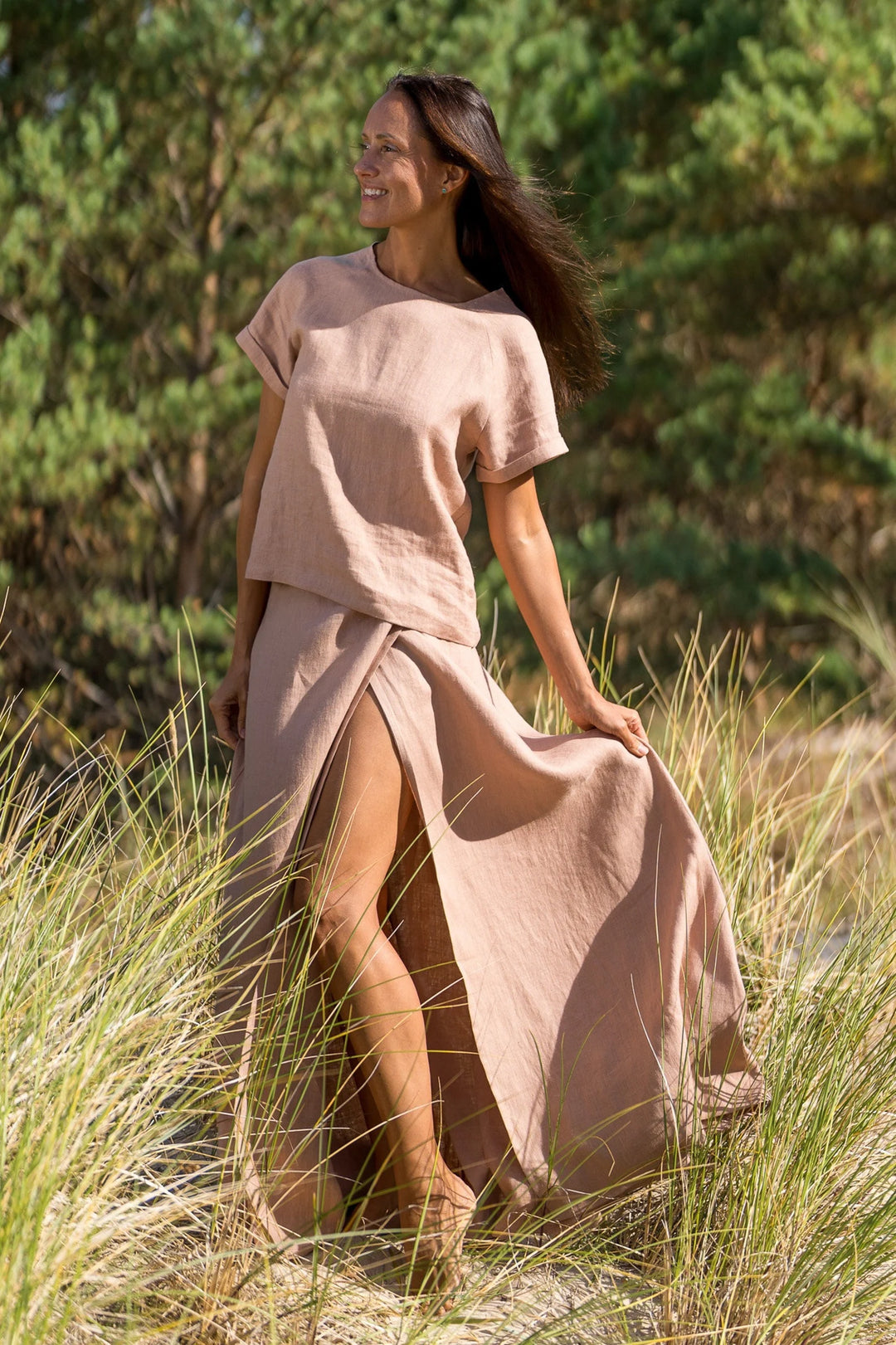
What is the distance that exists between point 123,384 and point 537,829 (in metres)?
5.18

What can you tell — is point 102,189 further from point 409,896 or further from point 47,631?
point 409,896

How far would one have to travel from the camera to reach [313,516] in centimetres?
216

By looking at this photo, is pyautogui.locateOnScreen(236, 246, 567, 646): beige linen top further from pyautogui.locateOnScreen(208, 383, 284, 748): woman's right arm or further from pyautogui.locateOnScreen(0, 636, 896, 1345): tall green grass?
pyautogui.locateOnScreen(0, 636, 896, 1345): tall green grass

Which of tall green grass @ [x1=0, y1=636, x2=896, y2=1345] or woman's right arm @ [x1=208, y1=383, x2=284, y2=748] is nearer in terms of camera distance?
tall green grass @ [x1=0, y1=636, x2=896, y2=1345]

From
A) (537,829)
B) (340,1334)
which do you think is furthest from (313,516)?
(340,1334)

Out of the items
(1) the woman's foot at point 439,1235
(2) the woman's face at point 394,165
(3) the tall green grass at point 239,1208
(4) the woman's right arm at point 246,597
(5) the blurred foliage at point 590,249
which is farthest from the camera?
(5) the blurred foliage at point 590,249

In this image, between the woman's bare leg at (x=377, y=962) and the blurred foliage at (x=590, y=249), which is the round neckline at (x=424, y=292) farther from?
the blurred foliage at (x=590, y=249)

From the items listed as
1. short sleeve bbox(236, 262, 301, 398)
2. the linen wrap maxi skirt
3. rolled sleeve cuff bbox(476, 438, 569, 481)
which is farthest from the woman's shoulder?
the linen wrap maxi skirt

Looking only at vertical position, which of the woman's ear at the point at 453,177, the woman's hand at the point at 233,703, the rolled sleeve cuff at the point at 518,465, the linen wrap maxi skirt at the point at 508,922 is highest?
the woman's ear at the point at 453,177

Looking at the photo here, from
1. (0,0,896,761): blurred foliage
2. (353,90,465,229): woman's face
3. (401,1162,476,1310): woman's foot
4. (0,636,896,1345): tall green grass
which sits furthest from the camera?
(0,0,896,761): blurred foliage

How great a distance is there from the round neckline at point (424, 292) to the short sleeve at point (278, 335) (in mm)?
121

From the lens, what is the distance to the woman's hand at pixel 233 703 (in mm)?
2338

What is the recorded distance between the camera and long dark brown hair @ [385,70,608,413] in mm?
2199

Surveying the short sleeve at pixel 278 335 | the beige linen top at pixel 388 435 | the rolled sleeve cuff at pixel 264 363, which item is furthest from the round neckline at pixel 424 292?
the rolled sleeve cuff at pixel 264 363
